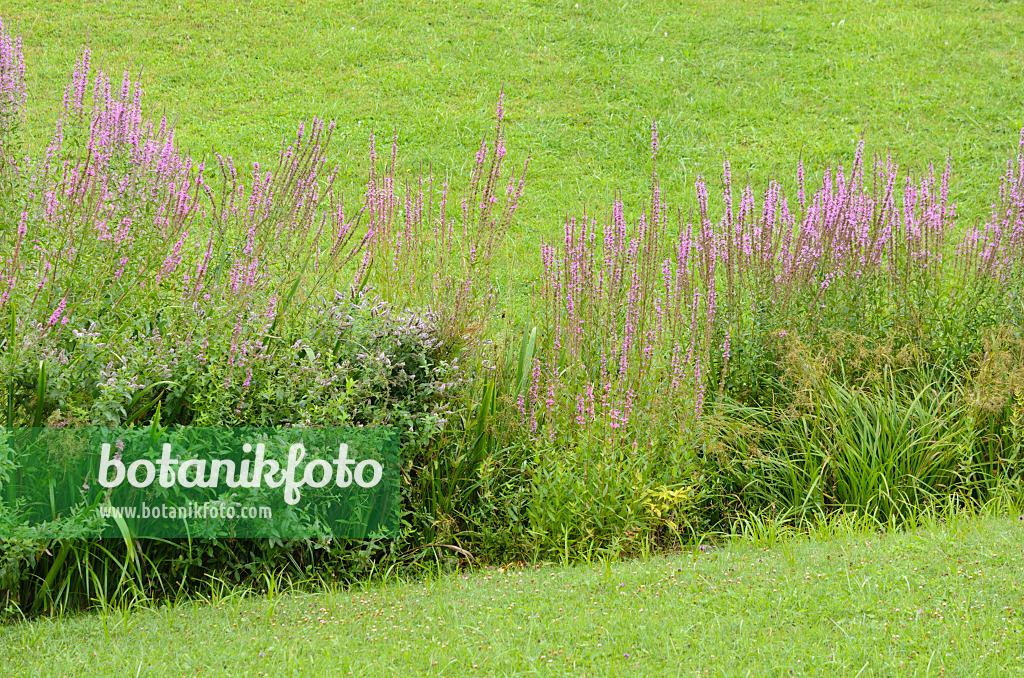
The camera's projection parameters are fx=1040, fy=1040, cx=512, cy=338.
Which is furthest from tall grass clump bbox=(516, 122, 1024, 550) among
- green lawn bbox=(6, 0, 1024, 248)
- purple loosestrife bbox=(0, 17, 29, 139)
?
green lawn bbox=(6, 0, 1024, 248)

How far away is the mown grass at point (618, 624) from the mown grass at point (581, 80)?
5710 mm

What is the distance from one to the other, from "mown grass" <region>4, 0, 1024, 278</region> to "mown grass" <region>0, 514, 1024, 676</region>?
5.71 m

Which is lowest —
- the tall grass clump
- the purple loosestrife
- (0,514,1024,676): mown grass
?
(0,514,1024,676): mown grass

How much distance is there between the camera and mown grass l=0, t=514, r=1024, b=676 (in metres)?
3.57

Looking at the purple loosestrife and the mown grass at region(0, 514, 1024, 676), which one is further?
the purple loosestrife

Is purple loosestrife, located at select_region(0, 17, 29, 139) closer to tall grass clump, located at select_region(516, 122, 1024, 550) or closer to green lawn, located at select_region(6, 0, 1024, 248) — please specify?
tall grass clump, located at select_region(516, 122, 1024, 550)

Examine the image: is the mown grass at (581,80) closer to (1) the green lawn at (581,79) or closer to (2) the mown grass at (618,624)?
(1) the green lawn at (581,79)

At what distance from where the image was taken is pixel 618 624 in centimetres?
388

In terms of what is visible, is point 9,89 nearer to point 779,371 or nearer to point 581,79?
point 779,371

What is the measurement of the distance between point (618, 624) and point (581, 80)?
1091 centimetres

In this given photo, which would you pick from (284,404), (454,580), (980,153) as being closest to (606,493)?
(454,580)

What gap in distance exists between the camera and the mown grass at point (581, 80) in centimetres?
1173

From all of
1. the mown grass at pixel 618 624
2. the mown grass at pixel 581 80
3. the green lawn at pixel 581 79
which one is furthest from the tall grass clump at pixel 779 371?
the mown grass at pixel 581 80

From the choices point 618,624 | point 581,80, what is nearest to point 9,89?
point 618,624
